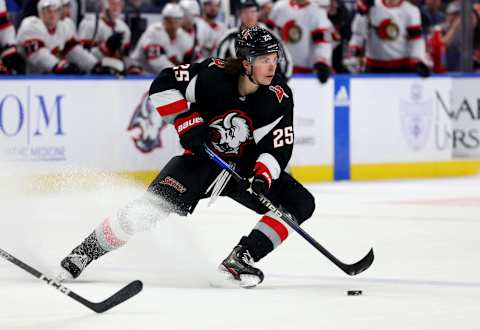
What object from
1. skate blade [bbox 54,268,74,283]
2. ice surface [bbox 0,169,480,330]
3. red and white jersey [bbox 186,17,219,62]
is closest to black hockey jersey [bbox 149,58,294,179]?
ice surface [bbox 0,169,480,330]

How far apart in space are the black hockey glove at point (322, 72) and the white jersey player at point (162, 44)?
1198 millimetres

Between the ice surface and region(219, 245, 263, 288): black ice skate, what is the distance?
0.06 metres

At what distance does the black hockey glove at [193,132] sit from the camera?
18.4ft

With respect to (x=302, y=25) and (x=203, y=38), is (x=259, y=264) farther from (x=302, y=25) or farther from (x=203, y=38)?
(x=302, y=25)

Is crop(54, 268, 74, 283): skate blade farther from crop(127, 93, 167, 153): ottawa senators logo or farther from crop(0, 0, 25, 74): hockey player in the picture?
crop(127, 93, 167, 153): ottawa senators logo

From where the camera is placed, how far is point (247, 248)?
5.71 meters

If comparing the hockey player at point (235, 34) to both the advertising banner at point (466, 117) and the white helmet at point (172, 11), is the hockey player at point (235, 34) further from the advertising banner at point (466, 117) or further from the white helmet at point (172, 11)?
the advertising banner at point (466, 117)

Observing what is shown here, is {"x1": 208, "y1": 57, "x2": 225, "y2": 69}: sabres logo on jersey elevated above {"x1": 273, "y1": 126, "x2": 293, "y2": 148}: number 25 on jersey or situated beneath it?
elevated above

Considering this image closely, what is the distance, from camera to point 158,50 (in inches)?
441

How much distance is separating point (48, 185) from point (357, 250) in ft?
11.5

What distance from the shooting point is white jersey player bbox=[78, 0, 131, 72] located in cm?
1080

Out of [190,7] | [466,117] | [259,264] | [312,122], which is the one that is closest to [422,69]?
[466,117]

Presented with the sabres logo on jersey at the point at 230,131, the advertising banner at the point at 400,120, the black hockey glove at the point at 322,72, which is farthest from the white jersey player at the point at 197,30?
→ the sabres logo on jersey at the point at 230,131

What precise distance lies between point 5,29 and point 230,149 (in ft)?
15.4
